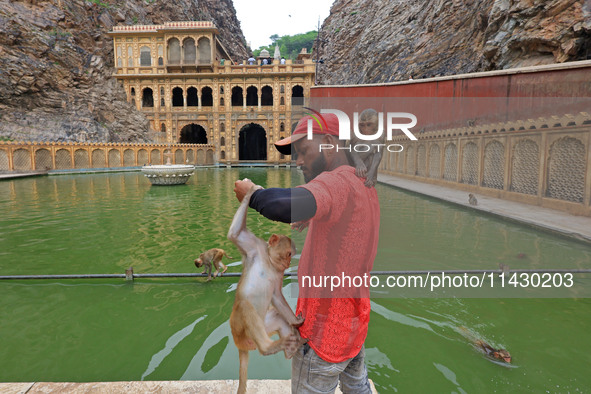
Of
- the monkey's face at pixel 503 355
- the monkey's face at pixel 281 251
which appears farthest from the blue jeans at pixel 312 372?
the monkey's face at pixel 503 355

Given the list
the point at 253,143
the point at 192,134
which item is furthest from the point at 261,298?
the point at 253,143

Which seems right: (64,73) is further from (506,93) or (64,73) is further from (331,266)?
(331,266)

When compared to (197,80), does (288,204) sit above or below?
below

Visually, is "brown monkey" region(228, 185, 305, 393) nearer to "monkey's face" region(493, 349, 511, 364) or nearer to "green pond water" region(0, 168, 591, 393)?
"green pond water" region(0, 168, 591, 393)

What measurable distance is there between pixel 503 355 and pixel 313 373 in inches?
88.4

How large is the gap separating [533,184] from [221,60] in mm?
34532

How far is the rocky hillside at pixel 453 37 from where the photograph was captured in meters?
11.5

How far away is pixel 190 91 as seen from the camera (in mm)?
39625

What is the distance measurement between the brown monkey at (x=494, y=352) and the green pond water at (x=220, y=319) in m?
0.07

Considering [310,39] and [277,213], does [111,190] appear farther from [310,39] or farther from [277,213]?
[310,39]

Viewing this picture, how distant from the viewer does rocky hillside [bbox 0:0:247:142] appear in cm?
2723

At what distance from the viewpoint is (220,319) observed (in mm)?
3639

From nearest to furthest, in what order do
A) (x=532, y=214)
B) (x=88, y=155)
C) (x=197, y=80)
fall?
1. (x=532, y=214)
2. (x=88, y=155)
3. (x=197, y=80)

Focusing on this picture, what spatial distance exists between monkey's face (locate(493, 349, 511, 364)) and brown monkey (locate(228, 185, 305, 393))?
2.33 meters
